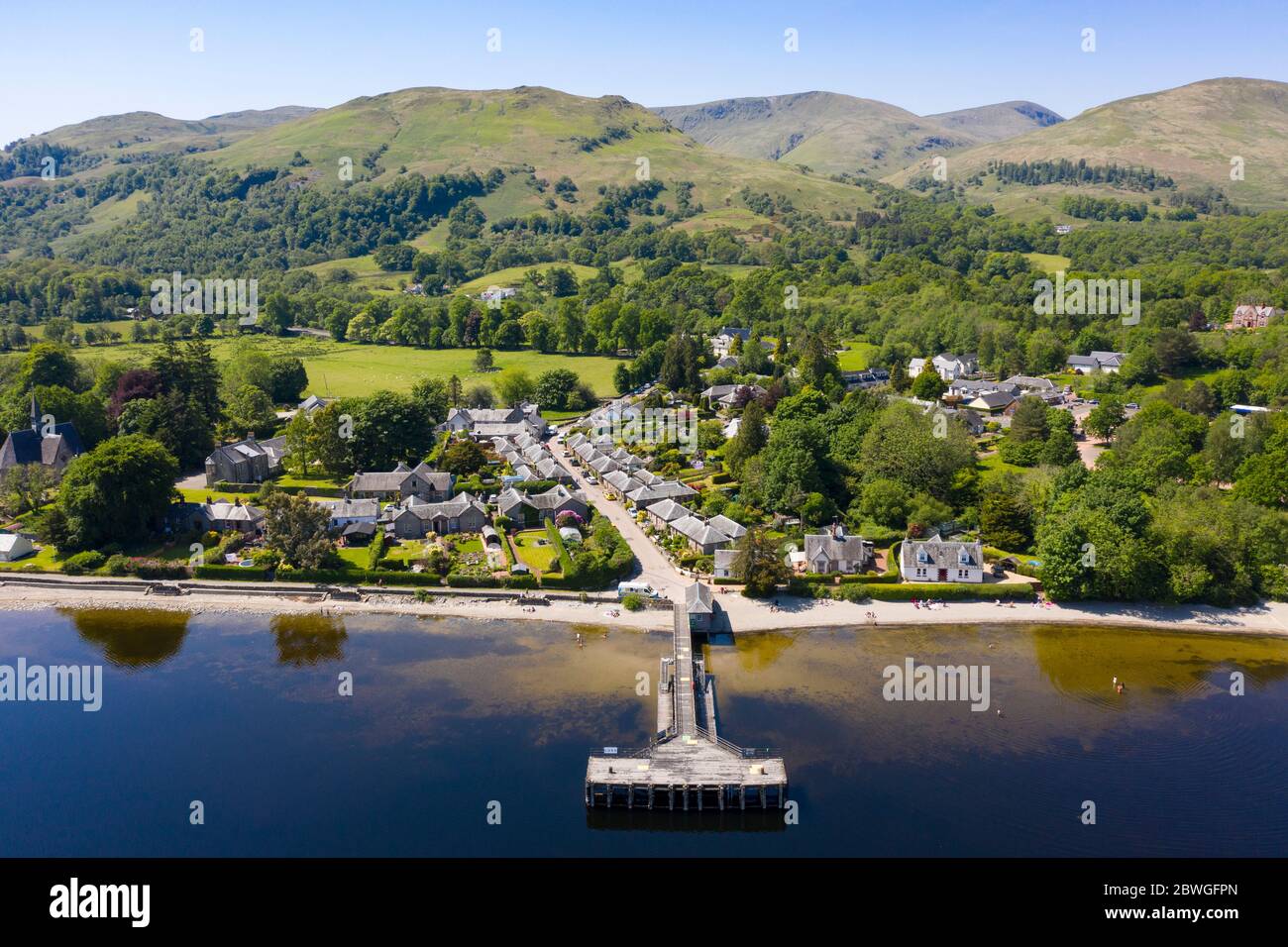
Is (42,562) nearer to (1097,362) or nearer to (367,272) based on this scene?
(1097,362)

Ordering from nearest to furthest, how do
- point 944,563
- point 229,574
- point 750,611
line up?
point 750,611, point 944,563, point 229,574

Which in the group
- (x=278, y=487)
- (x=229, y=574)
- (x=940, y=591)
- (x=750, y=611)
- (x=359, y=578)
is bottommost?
(x=750, y=611)

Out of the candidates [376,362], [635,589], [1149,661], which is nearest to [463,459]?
[635,589]

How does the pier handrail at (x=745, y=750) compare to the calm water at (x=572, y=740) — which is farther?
the pier handrail at (x=745, y=750)

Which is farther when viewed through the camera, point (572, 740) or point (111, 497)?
point (111, 497)

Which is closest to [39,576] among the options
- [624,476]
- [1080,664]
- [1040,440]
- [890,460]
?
[624,476]

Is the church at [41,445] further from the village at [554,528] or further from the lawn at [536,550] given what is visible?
the lawn at [536,550]

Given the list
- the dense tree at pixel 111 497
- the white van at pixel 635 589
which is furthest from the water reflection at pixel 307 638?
the dense tree at pixel 111 497

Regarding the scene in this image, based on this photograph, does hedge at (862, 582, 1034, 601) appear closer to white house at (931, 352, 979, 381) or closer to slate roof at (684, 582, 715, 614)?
slate roof at (684, 582, 715, 614)
